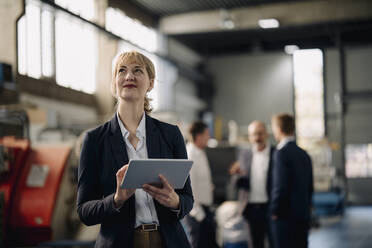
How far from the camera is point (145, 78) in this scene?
1.82 meters

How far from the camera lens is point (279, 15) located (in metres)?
14.4

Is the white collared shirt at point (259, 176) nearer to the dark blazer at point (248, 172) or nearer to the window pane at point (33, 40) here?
the dark blazer at point (248, 172)

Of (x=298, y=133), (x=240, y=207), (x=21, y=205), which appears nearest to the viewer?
(x=21, y=205)

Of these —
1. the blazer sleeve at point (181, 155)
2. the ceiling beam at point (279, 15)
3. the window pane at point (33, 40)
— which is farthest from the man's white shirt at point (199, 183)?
the ceiling beam at point (279, 15)

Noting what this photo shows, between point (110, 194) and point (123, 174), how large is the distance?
6.0 inches

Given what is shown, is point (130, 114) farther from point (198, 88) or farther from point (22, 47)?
point (198, 88)

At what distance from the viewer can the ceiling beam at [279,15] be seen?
14.0 meters

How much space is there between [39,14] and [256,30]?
7.15m

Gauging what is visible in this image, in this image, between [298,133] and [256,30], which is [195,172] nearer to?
[256,30]

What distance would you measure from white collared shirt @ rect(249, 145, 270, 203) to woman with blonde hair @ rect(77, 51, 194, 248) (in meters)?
3.21

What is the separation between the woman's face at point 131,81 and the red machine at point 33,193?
297 cm

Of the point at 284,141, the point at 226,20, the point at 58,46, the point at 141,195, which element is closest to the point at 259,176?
the point at 284,141

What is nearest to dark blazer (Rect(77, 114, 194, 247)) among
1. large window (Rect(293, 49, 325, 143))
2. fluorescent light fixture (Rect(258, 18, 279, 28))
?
fluorescent light fixture (Rect(258, 18, 279, 28))

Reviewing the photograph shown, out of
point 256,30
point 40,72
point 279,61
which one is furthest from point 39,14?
point 279,61
